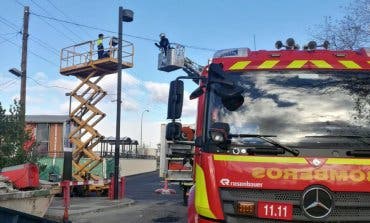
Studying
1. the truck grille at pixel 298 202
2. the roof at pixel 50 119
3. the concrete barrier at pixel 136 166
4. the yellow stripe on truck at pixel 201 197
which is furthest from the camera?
the concrete barrier at pixel 136 166

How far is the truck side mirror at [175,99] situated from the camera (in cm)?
645

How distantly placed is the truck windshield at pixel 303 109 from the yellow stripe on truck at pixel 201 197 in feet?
1.92

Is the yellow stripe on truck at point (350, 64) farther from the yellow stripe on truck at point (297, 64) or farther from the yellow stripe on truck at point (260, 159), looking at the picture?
the yellow stripe on truck at point (260, 159)

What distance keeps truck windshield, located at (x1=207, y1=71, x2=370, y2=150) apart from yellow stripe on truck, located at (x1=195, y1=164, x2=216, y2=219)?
586 mm

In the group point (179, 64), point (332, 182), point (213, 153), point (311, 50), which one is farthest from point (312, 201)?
point (179, 64)

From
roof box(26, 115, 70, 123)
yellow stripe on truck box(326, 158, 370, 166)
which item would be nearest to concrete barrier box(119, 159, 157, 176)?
roof box(26, 115, 70, 123)

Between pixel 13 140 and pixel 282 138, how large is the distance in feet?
44.5

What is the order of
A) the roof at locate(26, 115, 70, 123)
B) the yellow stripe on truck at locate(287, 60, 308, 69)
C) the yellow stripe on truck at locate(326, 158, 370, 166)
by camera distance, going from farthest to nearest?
the roof at locate(26, 115, 70, 123) < the yellow stripe on truck at locate(287, 60, 308, 69) < the yellow stripe on truck at locate(326, 158, 370, 166)

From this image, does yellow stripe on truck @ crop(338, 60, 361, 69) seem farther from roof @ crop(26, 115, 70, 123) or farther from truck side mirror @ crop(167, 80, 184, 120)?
roof @ crop(26, 115, 70, 123)

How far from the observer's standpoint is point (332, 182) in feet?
18.2

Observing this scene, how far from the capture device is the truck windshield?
229 inches

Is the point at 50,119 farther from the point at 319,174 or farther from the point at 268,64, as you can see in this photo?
the point at 319,174

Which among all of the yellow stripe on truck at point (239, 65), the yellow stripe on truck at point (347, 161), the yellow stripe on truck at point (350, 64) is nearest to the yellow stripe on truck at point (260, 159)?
the yellow stripe on truck at point (347, 161)

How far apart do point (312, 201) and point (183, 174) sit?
1529 centimetres
